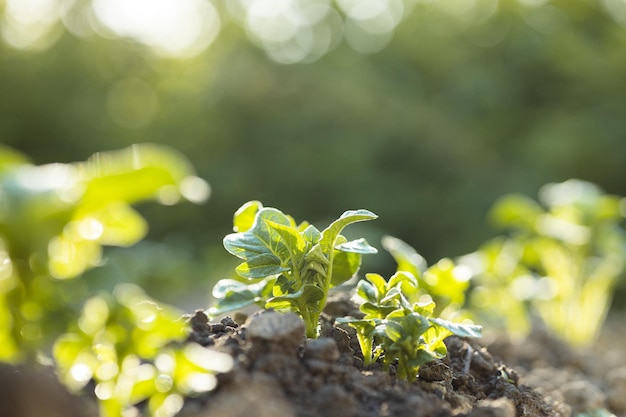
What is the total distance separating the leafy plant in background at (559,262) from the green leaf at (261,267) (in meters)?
1.71

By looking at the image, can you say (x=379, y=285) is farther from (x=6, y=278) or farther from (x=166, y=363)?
(x=6, y=278)

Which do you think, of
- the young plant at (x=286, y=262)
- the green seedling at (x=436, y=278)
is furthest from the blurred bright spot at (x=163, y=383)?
the green seedling at (x=436, y=278)

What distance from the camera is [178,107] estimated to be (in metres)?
8.73

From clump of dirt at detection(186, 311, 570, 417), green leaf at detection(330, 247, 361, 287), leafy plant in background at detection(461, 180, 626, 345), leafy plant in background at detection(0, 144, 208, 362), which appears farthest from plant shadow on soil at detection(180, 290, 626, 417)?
leafy plant in background at detection(461, 180, 626, 345)

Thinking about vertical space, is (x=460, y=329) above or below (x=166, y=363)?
above

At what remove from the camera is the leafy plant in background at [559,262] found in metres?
2.85

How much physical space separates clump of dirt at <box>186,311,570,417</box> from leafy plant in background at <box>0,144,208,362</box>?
0.82 feet

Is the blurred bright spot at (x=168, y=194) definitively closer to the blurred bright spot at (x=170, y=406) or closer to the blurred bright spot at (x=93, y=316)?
the blurred bright spot at (x=93, y=316)

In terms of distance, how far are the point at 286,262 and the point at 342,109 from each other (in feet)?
22.7

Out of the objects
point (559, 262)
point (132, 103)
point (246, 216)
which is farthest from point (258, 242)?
point (132, 103)

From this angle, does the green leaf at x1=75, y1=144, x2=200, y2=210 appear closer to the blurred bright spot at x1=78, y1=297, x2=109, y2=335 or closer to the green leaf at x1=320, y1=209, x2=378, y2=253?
the blurred bright spot at x1=78, y1=297, x2=109, y2=335

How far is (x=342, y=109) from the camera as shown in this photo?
795 centimetres

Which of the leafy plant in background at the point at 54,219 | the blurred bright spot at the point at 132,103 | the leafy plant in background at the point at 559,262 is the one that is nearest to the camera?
the leafy plant in background at the point at 54,219

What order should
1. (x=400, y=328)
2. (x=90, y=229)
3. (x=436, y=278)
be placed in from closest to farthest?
(x=90, y=229) < (x=400, y=328) < (x=436, y=278)
